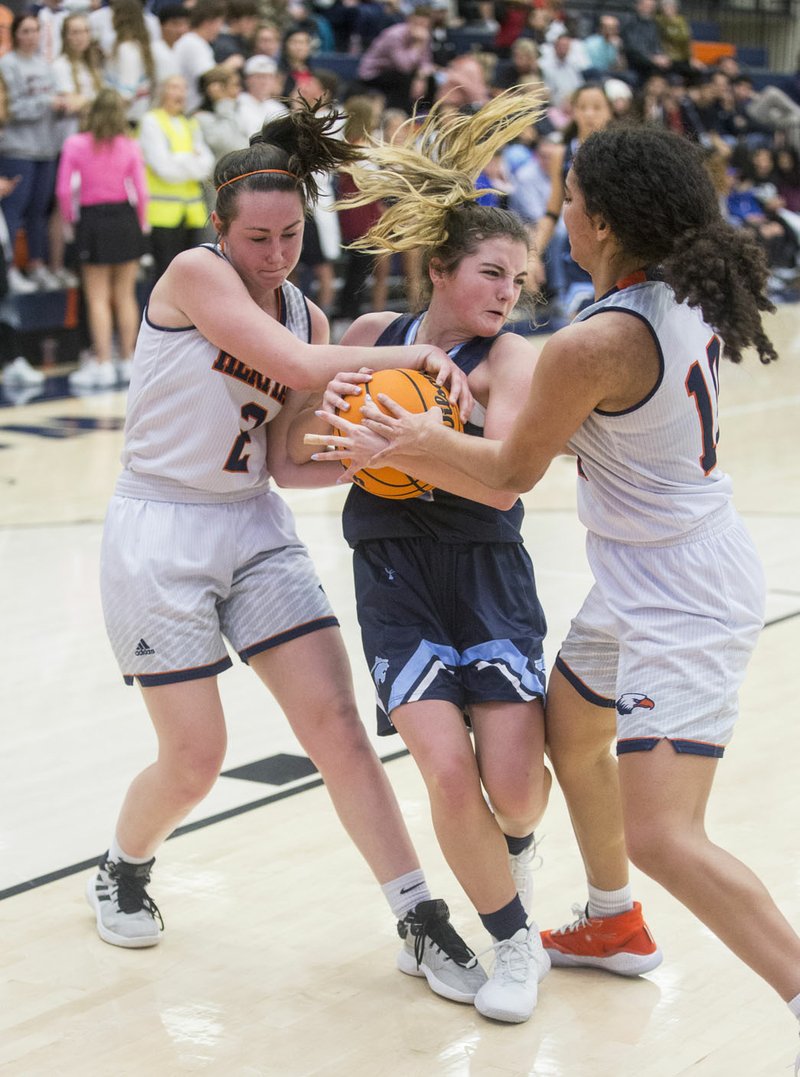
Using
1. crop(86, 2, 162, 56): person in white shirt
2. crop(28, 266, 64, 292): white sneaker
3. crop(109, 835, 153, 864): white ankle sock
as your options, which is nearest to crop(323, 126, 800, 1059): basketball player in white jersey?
crop(109, 835, 153, 864): white ankle sock

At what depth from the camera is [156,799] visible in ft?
11.0

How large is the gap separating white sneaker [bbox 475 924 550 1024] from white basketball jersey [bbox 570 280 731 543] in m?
0.83

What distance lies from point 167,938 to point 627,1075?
1.14m

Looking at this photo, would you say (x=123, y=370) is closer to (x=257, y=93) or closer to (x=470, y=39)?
(x=257, y=93)

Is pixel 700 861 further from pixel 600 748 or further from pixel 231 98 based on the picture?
pixel 231 98

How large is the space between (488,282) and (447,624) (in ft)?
2.25

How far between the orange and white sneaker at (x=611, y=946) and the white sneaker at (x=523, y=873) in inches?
4.2

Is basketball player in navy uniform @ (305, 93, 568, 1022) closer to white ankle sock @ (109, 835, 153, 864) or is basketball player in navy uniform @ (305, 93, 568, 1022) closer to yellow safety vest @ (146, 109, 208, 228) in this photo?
white ankle sock @ (109, 835, 153, 864)

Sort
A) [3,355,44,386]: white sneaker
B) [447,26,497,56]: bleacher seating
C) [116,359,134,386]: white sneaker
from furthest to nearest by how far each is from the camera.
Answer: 1. [447,26,497,56]: bleacher seating
2. [116,359,134,386]: white sneaker
3. [3,355,44,386]: white sneaker

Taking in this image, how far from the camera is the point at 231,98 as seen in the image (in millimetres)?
12008

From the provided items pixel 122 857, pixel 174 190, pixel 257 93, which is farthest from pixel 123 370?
pixel 122 857

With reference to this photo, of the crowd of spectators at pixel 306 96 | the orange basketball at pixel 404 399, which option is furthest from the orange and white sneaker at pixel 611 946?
the crowd of spectators at pixel 306 96

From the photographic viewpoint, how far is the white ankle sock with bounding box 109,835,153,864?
11.4ft

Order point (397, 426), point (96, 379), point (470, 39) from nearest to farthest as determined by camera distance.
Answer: point (397, 426) < point (96, 379) < point (470, 39)
